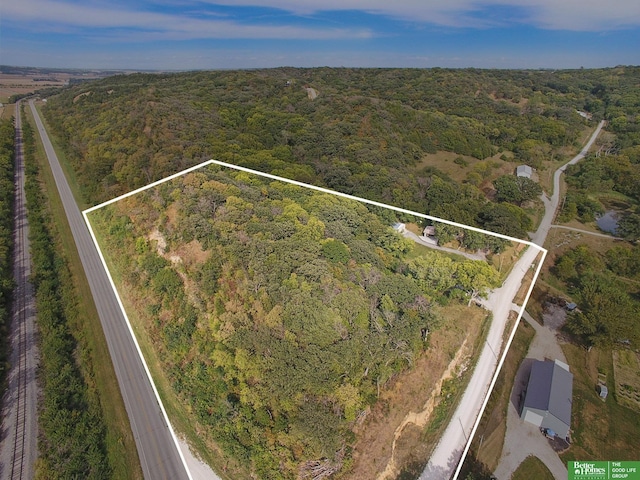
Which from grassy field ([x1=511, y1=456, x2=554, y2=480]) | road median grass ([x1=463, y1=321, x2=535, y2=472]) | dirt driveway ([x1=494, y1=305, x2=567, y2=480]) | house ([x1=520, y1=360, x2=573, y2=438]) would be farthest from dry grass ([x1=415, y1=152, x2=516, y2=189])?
grassy field ([x1=511, y1=456, x2=554, y2=480])

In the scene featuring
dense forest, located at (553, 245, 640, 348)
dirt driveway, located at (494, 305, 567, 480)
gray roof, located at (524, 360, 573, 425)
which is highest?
dense forest, located at (553, 245, 640, 348)

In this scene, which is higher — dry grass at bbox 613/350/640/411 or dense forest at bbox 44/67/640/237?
dense forest at bbox 44/67/640/237

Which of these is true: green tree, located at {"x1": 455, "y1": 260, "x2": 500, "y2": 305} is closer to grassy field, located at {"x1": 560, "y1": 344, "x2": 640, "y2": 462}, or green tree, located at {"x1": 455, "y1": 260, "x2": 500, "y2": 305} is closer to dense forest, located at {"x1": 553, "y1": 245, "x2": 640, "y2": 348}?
grassy field, located at {"x1": 560, "y1": 344, "x2": 640, "y2": 462}

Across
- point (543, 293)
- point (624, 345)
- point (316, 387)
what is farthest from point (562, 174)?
point (316, 387)

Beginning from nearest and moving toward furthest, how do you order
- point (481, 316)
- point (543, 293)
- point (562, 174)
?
point (481, 316) → point (543, 293) → point (562, 174)

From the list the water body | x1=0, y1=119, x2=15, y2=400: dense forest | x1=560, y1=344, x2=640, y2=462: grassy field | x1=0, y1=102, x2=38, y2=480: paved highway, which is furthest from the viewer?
the water body

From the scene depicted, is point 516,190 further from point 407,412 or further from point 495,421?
point 407,412

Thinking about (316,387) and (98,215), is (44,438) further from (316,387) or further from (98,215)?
(316,387)
